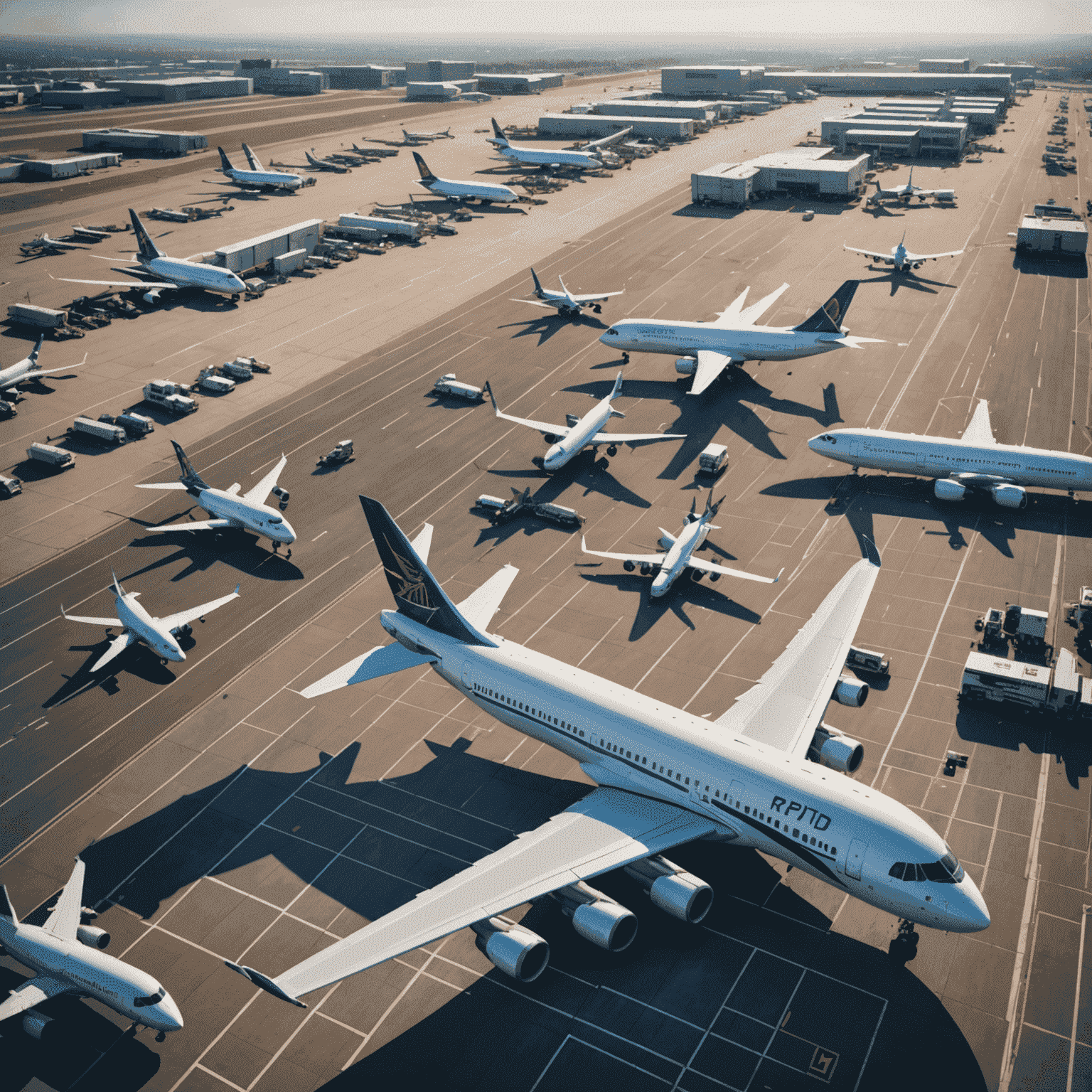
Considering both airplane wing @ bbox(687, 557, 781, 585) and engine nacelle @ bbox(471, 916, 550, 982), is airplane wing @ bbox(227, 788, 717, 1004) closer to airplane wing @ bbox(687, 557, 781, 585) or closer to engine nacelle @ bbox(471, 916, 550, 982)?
engine nacelle @ bbox(471, 916, 550, 982)

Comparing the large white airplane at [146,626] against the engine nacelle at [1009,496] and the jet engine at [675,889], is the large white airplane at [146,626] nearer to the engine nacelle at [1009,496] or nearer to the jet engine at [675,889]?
the jet engine at [675,889]

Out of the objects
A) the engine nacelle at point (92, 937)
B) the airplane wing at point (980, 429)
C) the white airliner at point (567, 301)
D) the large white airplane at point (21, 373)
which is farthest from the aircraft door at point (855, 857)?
the large white airplane at point (21, 373)

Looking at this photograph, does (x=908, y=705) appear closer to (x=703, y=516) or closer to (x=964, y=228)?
(x=703, y=516)

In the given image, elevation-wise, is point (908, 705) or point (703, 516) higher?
point (703, 516)

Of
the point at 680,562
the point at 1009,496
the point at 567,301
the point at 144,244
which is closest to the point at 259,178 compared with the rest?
the point at 144,244

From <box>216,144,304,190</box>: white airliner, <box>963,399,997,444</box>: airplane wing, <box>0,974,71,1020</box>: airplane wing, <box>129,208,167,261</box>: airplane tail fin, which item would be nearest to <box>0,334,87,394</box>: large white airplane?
<box>129,208,167,261</box>: airplane tail fin

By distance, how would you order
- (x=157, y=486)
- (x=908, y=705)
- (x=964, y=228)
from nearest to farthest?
(x=908, y=705), (x=157, y=486), (x=964, y=228)

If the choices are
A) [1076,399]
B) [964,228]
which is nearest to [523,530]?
[1076,399]
